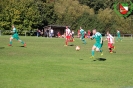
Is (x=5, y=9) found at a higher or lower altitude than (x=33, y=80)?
higher

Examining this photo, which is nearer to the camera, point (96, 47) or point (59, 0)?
point (96, 47)

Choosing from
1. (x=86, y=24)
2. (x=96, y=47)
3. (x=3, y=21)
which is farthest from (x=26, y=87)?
(x=86, y=24)

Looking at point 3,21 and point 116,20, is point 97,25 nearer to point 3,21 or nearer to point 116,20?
point 116,20

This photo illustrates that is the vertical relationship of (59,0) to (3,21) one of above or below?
above

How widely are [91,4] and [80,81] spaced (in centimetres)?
10702

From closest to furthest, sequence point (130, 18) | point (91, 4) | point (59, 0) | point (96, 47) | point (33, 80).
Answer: point (33, 80) < point (96, 47) < point (130, 18) < point (59, 0) < point (91, 4)

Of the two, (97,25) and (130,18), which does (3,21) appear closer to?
(97,25)

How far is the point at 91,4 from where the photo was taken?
11994 cm

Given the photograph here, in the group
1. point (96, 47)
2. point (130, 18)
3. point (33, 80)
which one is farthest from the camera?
point (130, 18)

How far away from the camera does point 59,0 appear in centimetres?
10181

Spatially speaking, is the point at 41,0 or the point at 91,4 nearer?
the point at 41,0

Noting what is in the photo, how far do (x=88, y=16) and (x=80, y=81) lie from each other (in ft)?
268

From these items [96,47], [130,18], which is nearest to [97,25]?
[130,18]

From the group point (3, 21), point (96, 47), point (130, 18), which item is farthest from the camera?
point (130, 18)
